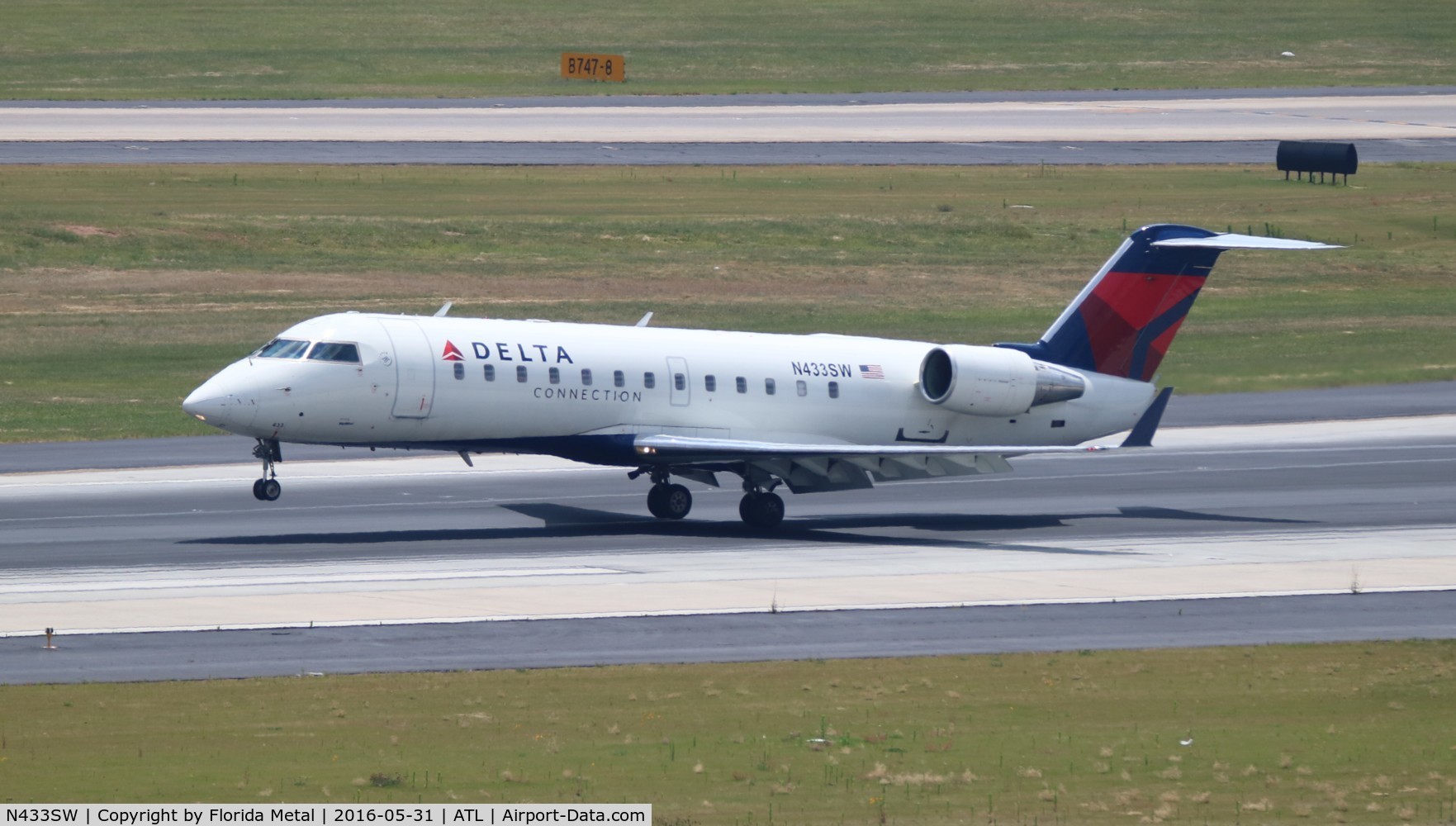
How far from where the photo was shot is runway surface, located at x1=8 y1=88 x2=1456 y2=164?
8700 centimetres

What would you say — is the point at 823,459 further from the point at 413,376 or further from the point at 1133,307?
the point at 1133,307

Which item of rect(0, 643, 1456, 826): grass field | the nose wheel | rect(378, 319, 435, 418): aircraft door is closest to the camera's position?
rect(0, 643, 1456, 826): grass field

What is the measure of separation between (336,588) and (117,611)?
3.38 meters

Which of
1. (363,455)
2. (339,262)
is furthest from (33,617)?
(339,262)

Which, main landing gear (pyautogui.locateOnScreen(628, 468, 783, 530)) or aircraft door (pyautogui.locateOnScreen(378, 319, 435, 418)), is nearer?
aircraft door (pyautogui.locateOnScreen(378, 319, 435, 418))

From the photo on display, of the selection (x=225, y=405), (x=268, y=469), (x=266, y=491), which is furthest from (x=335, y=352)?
(x=266, y=491)

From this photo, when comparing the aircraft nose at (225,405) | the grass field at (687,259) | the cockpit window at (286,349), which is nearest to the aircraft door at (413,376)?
the cockpit window at (286,349)

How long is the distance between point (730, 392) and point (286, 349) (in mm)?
8259

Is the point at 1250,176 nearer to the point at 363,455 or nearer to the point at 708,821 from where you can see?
the point at 363,455

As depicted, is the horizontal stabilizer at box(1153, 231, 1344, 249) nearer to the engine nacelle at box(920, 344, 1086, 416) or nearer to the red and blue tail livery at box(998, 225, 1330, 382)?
the red and blue tail livery at box(998, 225, 1330, 382)

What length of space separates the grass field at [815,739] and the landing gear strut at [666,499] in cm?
1264

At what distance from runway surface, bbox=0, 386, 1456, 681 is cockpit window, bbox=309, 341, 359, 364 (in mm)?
3167

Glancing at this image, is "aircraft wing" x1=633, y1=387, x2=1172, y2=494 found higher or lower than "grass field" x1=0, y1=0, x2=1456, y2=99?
lower

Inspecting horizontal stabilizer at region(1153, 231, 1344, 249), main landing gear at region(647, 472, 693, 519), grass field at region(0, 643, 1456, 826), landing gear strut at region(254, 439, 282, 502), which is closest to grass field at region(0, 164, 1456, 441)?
horizontal stabilizer at region(1153, 231, 1344, 249)
